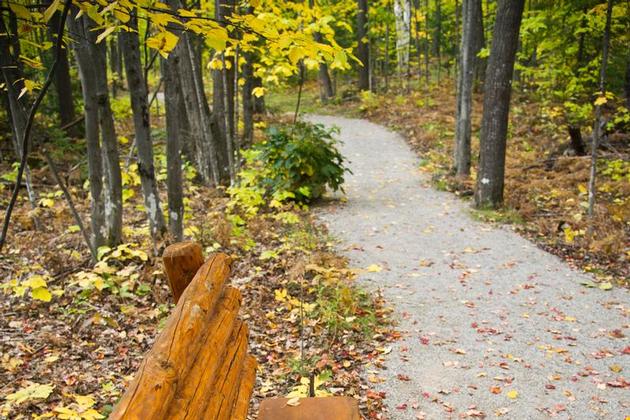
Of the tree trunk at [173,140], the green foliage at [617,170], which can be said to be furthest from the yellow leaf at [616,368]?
the green foliage at [617,170]

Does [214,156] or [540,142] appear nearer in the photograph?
[214,156]

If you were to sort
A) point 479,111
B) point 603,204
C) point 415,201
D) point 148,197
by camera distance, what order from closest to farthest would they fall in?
point 148,197 < point 603,204 < point 415,201 < point 479,111

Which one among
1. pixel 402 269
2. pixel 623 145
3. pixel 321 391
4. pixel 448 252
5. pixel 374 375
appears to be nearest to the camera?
pixel 321 391

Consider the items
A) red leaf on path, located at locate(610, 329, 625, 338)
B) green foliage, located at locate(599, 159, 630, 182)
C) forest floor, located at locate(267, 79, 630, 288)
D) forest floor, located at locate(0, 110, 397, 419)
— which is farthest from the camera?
green foliage, located at locate(599, 159, 630, 182)

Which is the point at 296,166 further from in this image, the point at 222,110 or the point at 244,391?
the point at 244,391

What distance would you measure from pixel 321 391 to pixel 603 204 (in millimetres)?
7869

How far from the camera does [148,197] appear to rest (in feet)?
21.7

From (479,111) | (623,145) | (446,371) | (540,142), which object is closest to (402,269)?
(446,371)

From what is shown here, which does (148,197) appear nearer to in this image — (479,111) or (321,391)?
(321,391)

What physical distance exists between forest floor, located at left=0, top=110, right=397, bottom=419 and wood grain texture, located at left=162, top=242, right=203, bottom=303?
4.04ft

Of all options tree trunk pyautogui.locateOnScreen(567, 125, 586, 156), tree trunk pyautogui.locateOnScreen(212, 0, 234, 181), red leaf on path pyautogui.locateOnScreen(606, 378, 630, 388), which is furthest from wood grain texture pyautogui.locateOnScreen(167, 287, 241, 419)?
tree trunk pyautogui.locateOnScreen(567, 125, 586, 156)

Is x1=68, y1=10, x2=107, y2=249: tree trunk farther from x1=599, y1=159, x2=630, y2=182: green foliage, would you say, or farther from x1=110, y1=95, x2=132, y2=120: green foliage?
x1=110, y1=95, x2=132, y2=120: green foliage

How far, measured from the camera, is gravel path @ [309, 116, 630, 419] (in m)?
4.57

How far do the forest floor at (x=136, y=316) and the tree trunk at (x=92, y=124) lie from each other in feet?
1.34
